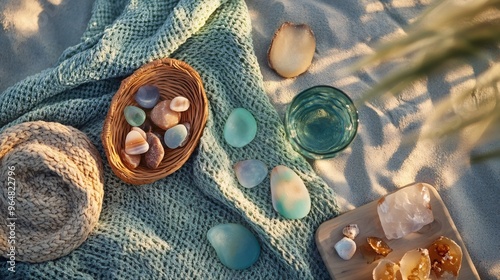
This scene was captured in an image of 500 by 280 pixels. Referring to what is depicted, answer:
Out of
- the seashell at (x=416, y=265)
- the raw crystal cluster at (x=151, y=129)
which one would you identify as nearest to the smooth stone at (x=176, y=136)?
the raw crystal cluster at (x=151, y=129)

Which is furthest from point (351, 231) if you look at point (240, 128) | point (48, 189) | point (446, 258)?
point (48, 189)

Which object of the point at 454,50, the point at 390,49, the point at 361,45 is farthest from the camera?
the point at 361,45

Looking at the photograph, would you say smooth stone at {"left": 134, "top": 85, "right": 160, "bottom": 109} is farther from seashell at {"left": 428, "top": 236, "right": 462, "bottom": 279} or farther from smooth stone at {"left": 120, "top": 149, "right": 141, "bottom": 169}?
seashell at {"left": 428, "top": 236, "right": 462, "bottom": 279}

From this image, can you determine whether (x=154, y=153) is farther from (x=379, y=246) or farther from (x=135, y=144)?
(x=379, y=246)

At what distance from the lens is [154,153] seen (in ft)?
3.11

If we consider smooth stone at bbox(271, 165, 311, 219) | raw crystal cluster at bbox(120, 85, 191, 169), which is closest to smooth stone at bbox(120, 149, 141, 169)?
raw crystal cluster at bbox(120, 85, 191, 169)

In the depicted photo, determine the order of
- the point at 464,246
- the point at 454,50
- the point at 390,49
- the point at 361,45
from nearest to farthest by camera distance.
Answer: the point at 454,50 → the point at 390,49 → the point at 464,246 → the point at 361,45

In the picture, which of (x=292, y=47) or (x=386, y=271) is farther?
(x=292, y=47)

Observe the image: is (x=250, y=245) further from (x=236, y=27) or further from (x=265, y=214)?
(x=236, y=27)

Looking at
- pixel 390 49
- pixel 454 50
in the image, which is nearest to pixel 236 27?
pixel 390 49

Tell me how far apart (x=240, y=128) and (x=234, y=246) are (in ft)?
0.70

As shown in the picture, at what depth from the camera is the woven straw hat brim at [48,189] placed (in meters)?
0.90

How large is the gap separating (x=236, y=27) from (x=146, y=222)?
401mm

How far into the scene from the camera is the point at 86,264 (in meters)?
0.95
